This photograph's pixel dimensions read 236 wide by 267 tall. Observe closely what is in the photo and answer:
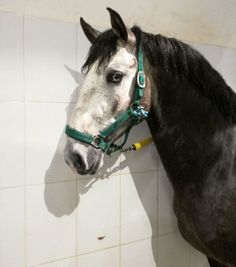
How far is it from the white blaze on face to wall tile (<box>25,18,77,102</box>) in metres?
0.23

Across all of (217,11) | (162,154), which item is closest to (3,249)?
(162,154)

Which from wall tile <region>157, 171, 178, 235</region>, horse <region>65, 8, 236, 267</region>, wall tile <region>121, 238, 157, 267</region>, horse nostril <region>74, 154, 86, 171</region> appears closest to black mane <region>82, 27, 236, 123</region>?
horse <region>65, 8, 236, 267</region>

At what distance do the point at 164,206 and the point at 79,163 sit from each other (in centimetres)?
67

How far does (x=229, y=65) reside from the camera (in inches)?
60.0

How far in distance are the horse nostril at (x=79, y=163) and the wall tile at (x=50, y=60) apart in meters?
0.31

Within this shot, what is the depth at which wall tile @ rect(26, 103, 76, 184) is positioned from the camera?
1032mm

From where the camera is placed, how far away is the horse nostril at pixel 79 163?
33.8 inches

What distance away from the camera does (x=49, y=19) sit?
3.38ft

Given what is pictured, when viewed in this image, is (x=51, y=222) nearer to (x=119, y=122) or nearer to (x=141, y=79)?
(x=119, y=122)

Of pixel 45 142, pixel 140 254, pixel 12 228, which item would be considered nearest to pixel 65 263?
pixel 12 228

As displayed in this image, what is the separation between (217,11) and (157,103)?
85 cm

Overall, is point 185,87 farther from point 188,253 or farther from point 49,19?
point 188,253

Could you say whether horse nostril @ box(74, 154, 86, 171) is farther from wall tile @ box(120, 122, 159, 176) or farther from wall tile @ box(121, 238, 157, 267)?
wall tile @ box(121, 238, 157, 267)

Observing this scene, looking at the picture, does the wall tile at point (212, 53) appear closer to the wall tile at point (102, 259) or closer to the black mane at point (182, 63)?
the black mane at point (182, 63)
